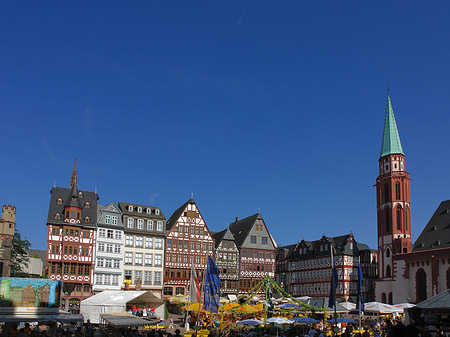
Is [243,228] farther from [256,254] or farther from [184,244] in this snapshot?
[184,244]

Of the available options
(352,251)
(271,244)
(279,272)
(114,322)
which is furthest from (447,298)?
(279,272)

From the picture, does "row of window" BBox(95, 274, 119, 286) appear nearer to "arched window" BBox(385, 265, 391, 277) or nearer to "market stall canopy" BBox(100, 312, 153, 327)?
"market stall canopy" BBox(100, 312, 153, 327)

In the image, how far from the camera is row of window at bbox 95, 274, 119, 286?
5506 cm

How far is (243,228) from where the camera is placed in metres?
69.9

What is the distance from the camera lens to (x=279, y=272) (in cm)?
8569

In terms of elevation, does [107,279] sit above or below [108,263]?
below

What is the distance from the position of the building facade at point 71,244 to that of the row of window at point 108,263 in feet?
3.07

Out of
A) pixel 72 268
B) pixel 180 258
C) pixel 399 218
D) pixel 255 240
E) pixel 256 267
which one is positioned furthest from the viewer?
pixel 399 218

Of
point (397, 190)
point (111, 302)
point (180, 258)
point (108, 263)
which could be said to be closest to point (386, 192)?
point (397, 190)

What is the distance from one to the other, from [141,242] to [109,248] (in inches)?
158

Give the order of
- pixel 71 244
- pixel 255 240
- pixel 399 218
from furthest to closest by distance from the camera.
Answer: pixel 399 218
pixel 255 240
pixel 71 244

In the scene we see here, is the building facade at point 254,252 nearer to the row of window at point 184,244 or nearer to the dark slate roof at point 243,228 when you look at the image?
the dark slate roof at point 243,228

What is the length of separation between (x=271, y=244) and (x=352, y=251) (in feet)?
43.3

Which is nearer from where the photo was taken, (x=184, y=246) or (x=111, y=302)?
(x=111, y=302)
